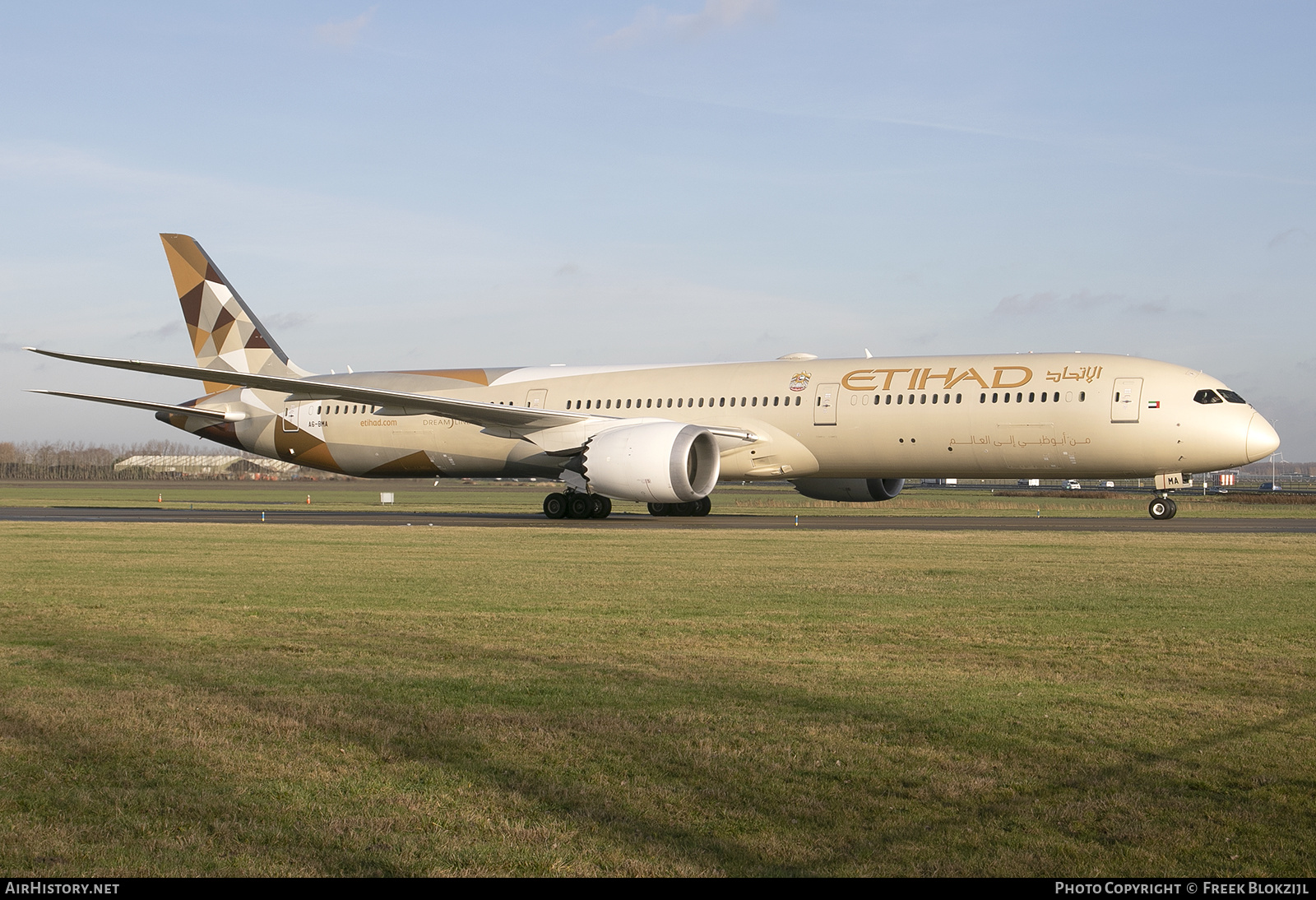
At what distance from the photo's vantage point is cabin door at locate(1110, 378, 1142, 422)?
27.1m

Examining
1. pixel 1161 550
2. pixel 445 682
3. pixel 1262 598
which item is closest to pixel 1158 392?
pixel 1161 550

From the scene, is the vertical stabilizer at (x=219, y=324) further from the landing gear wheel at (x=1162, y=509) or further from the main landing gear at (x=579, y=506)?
the landing gear wheel at (x=1162, y=509)

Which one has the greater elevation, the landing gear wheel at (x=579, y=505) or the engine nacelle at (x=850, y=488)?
the engine nacelle at (x=850, y=488)

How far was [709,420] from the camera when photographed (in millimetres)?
31688

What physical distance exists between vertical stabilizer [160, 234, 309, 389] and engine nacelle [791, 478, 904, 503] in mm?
17400

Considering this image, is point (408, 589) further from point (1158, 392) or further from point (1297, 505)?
point (1297, 505)

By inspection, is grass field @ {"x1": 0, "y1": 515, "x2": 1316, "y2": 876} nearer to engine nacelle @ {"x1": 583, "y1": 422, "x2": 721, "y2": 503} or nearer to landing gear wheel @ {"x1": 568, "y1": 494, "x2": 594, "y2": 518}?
engine nacelle @ {"x1": 583, "y1": 422, "x2": 721, "y2": 503}

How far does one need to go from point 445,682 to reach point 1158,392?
2336 cm

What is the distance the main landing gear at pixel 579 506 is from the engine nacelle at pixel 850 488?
5.71 meters

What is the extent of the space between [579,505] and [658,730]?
82.6ft

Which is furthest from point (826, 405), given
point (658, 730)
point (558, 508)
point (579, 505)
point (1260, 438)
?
point (658, 730)

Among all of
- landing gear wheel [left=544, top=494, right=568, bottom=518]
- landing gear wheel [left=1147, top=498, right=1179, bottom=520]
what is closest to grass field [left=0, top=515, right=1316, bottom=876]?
landing gear wheel [left=544, top=494, right=568, bottom=518]

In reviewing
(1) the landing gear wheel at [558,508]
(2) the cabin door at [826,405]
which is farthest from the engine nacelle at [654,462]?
(2) the cabin door at [826,405]

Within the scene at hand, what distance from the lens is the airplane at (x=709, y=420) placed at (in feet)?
89.8
